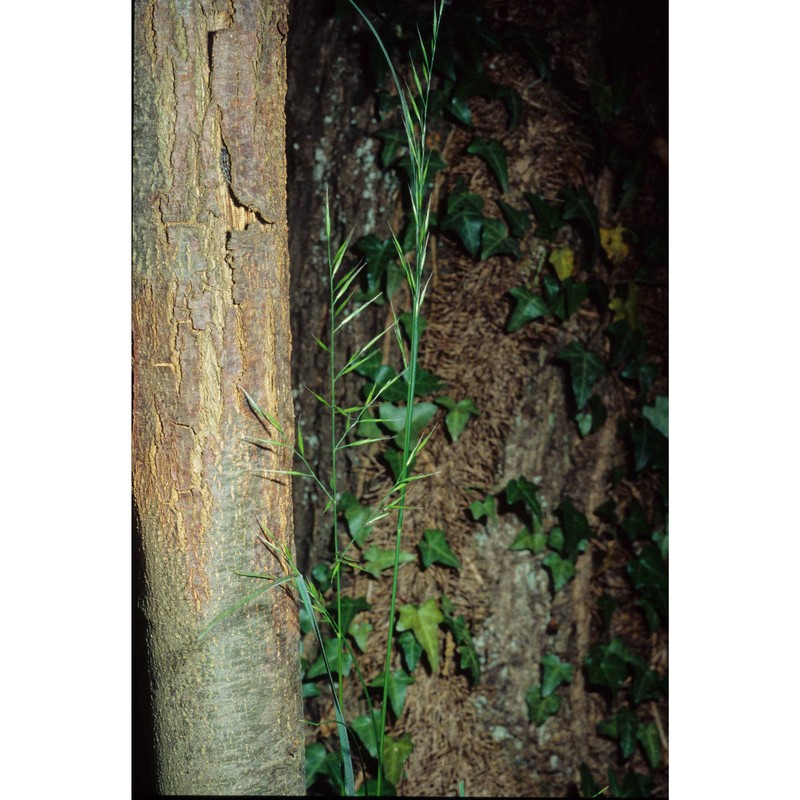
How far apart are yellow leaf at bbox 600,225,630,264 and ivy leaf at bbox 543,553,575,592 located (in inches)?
26.4

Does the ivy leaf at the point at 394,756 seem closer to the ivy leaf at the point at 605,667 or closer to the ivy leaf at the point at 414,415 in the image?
the ivy leaf at the point at 605,667

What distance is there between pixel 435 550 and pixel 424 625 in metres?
0.16

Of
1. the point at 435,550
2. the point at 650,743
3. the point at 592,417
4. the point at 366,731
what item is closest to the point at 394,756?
the point at 366,731

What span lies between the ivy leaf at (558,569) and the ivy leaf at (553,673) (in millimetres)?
161

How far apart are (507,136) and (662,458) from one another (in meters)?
0.79

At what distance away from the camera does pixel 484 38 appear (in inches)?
57.8

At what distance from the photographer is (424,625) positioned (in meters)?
1.51

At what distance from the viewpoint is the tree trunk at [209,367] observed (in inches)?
37.3

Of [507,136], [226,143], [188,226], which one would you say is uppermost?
[507,136]

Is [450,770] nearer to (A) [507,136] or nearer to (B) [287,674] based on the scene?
(B) [287,674]

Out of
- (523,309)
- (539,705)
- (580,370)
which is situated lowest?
(539,705)

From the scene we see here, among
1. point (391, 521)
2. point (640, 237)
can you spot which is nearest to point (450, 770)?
point (391, 521)

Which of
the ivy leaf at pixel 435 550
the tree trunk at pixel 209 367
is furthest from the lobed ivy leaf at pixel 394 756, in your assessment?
the tree trunk at pixel 209 367

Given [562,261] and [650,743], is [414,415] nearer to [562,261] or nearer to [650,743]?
[562,261]
